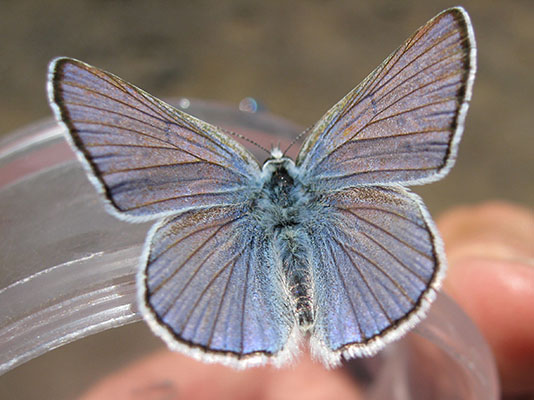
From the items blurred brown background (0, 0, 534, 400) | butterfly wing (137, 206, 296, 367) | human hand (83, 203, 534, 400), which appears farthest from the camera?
blurred brown background (0, 0, 534, 400)

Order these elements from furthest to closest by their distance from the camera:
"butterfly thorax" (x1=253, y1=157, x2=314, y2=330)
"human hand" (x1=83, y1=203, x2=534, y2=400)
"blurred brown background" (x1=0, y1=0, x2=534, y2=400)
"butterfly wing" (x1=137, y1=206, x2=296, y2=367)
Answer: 1. "blurred brown background" (x1=0, y1=0, x2=534, y2=400)
2. "human hand" (x1=83, y1=203, x2=534, y2=400)
3. "butterfly thorax" (x1=253, y1=157, x2=314, y2=330)
4. "butterfly wing" (x1=137, y1=206, x2=296, y2=367)

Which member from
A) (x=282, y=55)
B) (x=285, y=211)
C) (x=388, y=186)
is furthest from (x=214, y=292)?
(x=282, y=55)

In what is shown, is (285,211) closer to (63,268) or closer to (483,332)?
(63,268)

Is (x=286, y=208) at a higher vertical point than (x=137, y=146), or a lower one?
lower

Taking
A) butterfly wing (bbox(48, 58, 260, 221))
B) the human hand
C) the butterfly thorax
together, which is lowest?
the human hand

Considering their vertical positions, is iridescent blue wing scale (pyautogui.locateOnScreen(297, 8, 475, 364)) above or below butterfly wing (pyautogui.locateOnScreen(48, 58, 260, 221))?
below

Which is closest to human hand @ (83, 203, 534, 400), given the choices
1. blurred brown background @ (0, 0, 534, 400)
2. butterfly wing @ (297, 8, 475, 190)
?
blurred brown background @ (0, 0, 534, 400)

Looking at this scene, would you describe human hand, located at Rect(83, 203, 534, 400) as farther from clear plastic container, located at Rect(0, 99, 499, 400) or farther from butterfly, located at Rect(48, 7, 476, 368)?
butterfly, located at Rect(48, 7, 476, 368)

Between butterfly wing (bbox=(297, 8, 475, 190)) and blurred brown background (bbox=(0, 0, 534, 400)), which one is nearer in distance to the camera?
butterfly wing (bbox=(297, 8, 475, 190))
